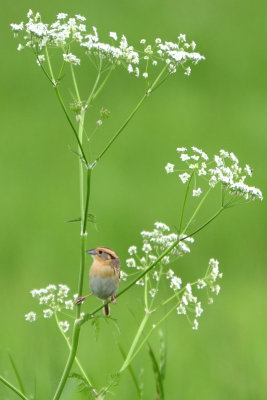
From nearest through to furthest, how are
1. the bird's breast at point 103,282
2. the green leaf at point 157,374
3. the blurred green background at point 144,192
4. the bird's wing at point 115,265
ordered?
the bird's breast at point 103,282, the bird's wing at point 115,265, the green leaf at point 157,374, the blurred green background at point 144,192

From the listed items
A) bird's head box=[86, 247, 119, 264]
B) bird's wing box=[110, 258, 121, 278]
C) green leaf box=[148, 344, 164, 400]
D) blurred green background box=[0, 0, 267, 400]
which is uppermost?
blurred green background box=[0, 0, 267, 400]

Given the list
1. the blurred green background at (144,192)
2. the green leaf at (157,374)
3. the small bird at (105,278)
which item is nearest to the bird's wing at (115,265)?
the small bird at (105,278)

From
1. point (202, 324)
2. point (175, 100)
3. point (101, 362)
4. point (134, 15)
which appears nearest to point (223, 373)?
point (101, 362)

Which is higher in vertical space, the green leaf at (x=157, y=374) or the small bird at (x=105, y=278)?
the small bird at (x=105, y=278)

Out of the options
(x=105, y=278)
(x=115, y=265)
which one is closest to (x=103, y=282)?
(x=105, y=278)

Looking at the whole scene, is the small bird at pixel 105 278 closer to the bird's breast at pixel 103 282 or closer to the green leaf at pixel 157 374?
the bird's breast at pixel 103 282

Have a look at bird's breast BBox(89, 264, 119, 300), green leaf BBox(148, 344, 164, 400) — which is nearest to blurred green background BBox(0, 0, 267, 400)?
green leaf BBox(148, 344, 164, 400)

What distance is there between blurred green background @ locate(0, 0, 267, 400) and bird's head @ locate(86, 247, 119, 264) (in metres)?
0.72

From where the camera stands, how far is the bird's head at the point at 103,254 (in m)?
5.09

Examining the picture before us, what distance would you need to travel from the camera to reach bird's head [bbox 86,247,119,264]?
5.09 m

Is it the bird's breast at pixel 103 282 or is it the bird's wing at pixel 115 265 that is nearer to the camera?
the bird's breast at pixel 103 282

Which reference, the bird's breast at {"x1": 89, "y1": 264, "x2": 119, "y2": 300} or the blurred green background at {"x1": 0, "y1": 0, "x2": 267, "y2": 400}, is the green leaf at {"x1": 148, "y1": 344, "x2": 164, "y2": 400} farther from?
the blurred green background at {"x1": 0, "y1": 0, "x2": 267, "y2": 400}

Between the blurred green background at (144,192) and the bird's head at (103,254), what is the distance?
72cm

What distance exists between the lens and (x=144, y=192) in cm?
1309
